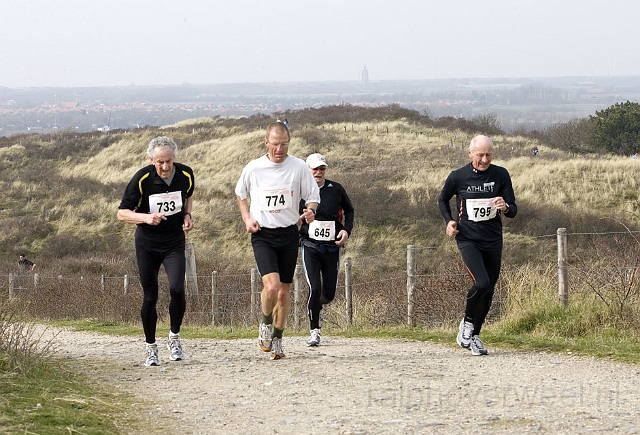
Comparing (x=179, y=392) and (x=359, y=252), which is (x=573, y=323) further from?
(x=359, y=252)

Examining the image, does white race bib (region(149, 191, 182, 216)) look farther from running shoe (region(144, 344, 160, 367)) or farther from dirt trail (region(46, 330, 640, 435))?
dirt trail (region(46, 330, 640, 435))

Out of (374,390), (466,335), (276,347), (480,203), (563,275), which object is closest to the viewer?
(374,390)

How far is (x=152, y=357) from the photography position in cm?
901

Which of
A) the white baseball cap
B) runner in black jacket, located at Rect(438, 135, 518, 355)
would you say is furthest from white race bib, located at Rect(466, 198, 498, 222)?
the white baseball cap

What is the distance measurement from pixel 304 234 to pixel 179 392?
2.98 meters

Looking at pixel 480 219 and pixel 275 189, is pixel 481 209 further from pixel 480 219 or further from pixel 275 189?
pixel 275 189

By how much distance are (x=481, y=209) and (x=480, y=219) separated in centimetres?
10

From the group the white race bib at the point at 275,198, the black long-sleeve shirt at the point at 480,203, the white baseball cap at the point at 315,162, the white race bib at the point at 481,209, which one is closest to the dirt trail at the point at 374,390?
the black long-sleeve shirt at the point at 480,203

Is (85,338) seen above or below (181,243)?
below

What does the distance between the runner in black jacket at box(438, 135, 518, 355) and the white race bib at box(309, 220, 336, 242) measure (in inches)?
54.3

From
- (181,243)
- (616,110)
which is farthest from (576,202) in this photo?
(181,243)

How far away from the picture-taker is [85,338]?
41.0ft

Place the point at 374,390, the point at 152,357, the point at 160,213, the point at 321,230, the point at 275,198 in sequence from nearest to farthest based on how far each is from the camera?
the point at 374,390 → the point at 160,213 → the point at 275,198 → the point at 152,357 → the point at 321,230

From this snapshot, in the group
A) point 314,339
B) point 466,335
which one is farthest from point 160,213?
point 466,335
